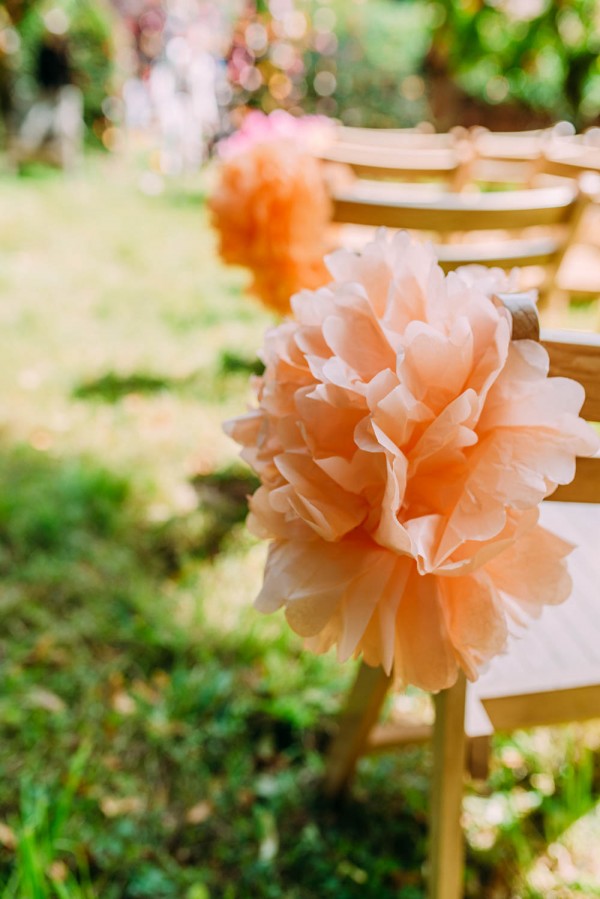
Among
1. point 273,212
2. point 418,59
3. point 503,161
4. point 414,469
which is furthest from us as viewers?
point 418,59

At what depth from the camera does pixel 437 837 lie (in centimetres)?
107

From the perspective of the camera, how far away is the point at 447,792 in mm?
1044

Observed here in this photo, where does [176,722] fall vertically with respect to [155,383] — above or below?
below

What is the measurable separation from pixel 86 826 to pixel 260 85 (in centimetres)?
758

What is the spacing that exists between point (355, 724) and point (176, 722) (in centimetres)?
51

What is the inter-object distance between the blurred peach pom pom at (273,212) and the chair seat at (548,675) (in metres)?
1.10

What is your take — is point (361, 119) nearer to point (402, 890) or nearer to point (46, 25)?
point (46, 25)

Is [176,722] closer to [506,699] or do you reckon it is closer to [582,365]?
[506,699]

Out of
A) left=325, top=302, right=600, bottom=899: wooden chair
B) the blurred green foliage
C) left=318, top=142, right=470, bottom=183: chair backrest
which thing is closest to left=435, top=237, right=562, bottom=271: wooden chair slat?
left=318, top=142, right=470, bottom=183: chair backrest

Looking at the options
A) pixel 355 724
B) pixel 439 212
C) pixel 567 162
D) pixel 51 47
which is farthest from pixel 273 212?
pixel 51 47

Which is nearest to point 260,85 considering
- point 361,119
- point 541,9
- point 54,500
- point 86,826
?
point 361,119

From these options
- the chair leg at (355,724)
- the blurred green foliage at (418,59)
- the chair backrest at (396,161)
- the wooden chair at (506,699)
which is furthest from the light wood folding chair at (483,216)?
the blurred green foliage at (418,59)

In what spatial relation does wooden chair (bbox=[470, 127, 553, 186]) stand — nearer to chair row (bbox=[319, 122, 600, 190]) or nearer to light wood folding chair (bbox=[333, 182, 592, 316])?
chair row (bbox=[319, 122, 600, 190])

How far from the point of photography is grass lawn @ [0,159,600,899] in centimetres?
142
